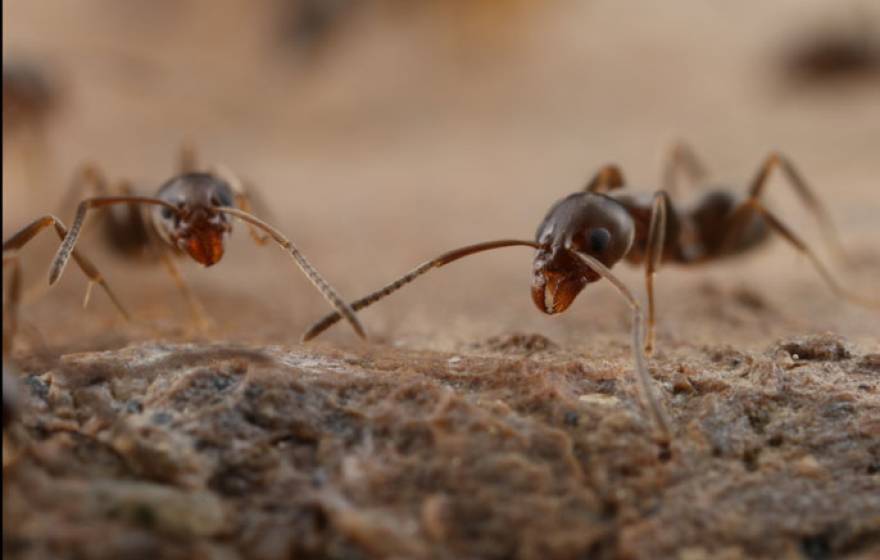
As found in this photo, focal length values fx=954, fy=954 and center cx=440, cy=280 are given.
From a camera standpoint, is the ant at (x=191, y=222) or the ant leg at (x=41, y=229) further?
the ant at (x=191, y=222)

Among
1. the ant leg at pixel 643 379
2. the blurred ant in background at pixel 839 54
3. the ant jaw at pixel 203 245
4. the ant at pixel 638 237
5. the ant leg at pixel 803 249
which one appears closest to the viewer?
the ant leg at pixel 643 379

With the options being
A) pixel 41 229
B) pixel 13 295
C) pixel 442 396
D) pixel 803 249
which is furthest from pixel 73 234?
pixel 803 249

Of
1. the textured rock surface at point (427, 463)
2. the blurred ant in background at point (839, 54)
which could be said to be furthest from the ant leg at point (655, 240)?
the blurred ant in background at point (839, 54)

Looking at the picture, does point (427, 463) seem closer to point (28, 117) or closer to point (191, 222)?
point (191, 222)

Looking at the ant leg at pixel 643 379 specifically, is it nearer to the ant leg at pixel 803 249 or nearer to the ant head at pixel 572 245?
the ant head at pixel 572 245

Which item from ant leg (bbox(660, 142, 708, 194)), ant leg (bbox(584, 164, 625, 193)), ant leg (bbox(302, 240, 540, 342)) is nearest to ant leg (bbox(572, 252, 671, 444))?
ant leg (bbox(302, 240, 540, 342))

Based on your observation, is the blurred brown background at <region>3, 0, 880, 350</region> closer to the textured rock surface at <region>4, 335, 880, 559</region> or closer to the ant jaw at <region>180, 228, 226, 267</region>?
the ant jaw at <region>180, 228, 226, 267</region>
